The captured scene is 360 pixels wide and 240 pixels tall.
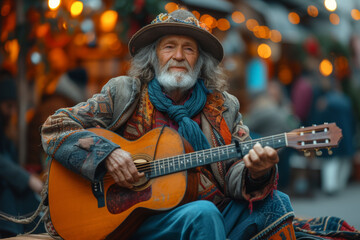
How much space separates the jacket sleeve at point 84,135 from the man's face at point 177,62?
0.96 feet

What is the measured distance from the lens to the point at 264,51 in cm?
1063

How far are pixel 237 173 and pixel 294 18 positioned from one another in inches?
407

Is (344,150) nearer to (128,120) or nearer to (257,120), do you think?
(257,120)

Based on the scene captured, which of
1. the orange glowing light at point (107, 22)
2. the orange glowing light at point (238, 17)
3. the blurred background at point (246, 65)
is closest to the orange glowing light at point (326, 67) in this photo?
the blurred background at point (246, 65)

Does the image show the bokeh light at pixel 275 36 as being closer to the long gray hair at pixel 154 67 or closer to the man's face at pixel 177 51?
the long gray hair at pixel 154 67

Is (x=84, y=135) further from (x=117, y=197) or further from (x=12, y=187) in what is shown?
(x=12, y=187)

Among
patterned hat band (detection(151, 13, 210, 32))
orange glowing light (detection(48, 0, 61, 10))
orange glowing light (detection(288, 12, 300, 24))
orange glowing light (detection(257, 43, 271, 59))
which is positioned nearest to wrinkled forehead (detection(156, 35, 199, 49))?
patterned hat band (detection(151, 13, 210, 32))

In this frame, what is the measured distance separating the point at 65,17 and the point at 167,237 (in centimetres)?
369

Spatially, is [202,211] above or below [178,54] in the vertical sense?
below

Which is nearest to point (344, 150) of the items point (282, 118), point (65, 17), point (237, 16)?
point (282, 118)

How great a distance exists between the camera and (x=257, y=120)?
6852mm

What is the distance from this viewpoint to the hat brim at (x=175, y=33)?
305 cm

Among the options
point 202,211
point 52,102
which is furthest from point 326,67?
point 202,211

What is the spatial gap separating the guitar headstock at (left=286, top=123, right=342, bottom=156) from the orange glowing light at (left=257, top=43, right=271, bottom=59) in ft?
27.5
